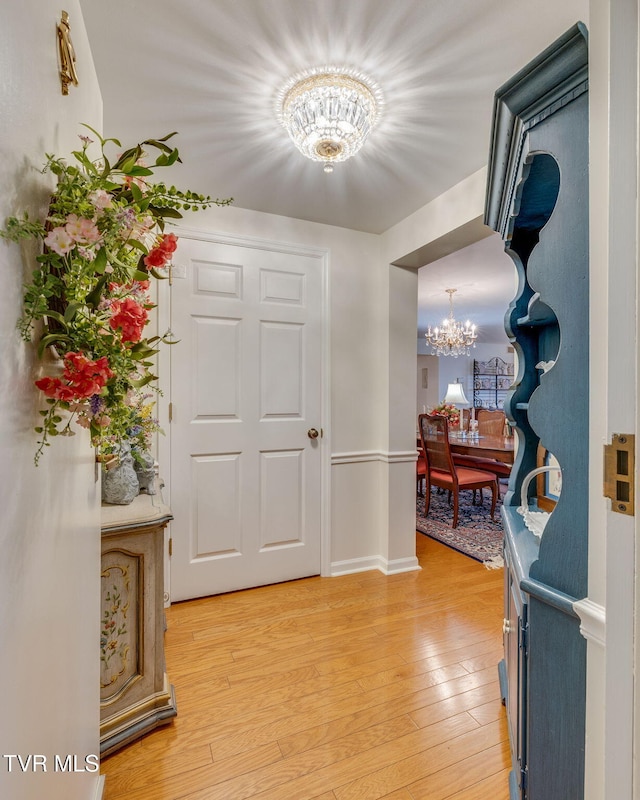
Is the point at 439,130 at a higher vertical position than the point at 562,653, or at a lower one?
higher

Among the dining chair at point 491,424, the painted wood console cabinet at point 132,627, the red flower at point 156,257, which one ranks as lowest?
the painted wood console cabinet at point 132,627

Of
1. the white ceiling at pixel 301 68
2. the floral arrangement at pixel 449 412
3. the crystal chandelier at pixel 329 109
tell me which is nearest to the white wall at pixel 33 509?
the white ceiling at pixel 301 68

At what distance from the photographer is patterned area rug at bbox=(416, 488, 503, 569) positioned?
3.31 metres

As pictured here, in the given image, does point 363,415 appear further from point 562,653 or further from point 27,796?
point 27,796

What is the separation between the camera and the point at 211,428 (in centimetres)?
260

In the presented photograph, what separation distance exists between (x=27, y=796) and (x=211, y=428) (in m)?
2.03

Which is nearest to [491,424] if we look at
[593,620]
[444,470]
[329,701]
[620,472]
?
[444,470]

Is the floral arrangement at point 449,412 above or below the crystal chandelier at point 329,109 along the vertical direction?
below

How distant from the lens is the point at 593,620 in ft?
2.46

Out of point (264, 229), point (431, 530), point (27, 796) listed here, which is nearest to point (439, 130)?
point (264, 229)

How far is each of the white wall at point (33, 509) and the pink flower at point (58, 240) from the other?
0.05 meters

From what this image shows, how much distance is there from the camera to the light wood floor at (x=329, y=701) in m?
1.34

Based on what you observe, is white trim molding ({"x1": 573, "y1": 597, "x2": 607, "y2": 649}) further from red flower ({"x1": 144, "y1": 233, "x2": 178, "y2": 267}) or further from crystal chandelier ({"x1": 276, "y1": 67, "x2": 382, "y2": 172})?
crystal chandelier ({"x1": 276, "y1": 67, "x2": 382, "y2": 172})

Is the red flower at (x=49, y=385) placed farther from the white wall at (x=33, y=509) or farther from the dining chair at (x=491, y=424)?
the dining chair at (x=491, y=424)
